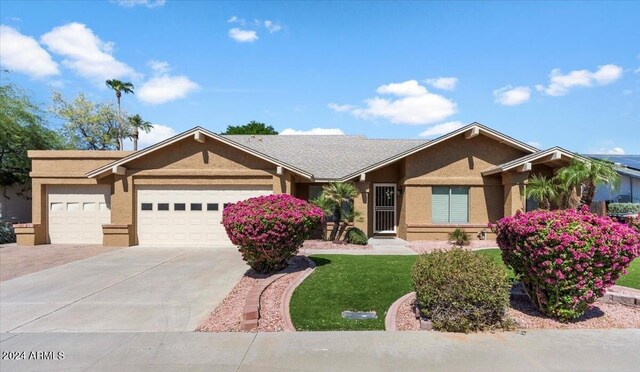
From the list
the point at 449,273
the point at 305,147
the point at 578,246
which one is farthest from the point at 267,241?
the point at 305,147

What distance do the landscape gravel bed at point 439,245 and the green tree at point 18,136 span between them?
20043 mm

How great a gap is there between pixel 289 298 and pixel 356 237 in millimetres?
8108

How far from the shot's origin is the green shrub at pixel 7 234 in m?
17.0

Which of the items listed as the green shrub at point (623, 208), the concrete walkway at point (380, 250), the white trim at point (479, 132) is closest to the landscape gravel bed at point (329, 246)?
the concrete walkway at point (380, 250)

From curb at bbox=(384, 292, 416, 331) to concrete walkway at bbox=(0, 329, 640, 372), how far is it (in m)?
0.24

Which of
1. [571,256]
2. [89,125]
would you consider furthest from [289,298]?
[89,125]

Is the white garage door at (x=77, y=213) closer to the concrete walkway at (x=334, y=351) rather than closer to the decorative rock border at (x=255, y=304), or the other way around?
the decorative rock border at (x=255, y=304)

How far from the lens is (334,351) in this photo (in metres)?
5.08

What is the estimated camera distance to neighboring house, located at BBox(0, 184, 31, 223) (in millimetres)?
18659

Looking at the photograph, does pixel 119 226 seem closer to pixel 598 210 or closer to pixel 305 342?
pixel 305 342

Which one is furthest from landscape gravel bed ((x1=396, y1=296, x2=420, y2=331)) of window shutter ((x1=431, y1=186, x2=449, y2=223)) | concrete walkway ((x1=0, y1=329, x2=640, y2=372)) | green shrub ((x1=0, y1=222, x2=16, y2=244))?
green shrub ((x1=0, y1=222, x2=16, y2=244))

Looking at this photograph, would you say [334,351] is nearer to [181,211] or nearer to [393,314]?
[393,314]

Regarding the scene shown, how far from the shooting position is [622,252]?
5773 mm

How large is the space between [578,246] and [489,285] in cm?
142
